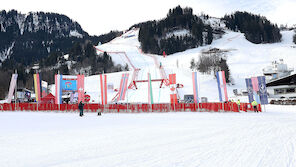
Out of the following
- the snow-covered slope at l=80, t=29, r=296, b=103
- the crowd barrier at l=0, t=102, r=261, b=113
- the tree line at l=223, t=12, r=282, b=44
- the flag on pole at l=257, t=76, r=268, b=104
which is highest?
the tree line at l=223, t=12, r=282, b=44

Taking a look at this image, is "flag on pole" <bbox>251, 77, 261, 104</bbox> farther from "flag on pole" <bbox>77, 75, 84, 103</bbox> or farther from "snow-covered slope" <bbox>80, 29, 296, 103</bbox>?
"flag on pole" <bbox>77, 75, 84, 103</bbox>

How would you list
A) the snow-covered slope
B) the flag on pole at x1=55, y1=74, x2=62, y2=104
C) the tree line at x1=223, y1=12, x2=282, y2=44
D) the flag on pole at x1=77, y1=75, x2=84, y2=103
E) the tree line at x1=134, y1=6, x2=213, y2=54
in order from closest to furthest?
the flag on pole at x1=55, y1=74, x2=62, y2=104 → the flag on pole at x1=77, y1=75, x2=84, y2=103 → the snow-covered slope → the tree line at x1=134, y1=6, x2=213, y2=54 → the tree line at x1=223, y1=12, x2=282, y2=44

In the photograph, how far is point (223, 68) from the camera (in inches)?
1606

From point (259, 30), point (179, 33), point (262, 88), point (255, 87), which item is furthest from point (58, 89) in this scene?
point (259, 30)

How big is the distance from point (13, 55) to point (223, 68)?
138280 millimetres

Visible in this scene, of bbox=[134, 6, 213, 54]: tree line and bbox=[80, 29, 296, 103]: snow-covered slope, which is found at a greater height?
bbox=[134, 6, 213, 54]: tree line

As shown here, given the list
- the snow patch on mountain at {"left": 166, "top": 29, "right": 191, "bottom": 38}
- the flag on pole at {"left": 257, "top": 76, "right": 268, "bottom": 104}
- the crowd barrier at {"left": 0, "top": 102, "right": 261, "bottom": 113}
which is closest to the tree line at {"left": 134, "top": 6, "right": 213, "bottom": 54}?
the snow patch on mountain at {"left": 166, "top": 29, "right": 191, "bottom": 38}

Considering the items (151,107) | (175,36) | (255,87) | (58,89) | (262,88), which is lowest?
(151,107)

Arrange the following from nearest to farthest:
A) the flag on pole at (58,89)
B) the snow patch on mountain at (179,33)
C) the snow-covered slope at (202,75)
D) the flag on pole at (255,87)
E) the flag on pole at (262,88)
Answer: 1. the flag on pole at (262,88)
2. the flag on pole at (58,89)
3. the flag on pole at (255,87)
4. the snow-covered slope at (202,75)
5. the snow patch on mountain at (179,33)

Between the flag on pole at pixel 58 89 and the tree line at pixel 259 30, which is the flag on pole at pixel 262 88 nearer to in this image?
the flag on pole at pixel 58 89

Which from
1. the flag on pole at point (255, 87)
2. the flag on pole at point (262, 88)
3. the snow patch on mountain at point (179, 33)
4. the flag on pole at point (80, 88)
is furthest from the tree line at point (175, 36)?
the flag on pole at point (80, 88)

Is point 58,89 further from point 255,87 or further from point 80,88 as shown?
point 255,87
